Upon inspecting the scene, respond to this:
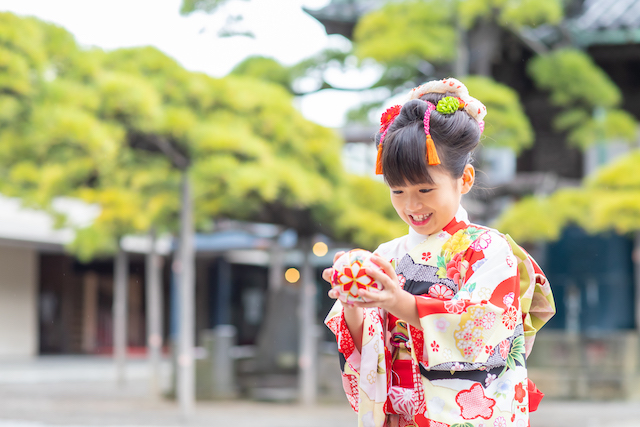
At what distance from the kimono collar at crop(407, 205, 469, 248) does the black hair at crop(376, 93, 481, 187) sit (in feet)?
0.35

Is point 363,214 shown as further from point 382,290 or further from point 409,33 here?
point 382,290

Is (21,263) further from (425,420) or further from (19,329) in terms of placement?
(425,420)

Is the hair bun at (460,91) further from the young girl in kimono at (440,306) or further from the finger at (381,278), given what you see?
the finger at (381,278)

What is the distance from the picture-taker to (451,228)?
1543mm

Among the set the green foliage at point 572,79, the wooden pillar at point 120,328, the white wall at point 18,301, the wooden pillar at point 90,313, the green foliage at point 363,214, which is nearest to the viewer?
the green foliage at point 572,79

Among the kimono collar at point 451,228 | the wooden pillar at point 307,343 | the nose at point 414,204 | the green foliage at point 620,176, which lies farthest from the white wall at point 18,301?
the nose at point 414,204

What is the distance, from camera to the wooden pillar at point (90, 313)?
1847cm

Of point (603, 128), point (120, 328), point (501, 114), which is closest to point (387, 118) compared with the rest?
point (501, 114)

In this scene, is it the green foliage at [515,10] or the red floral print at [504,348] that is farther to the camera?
the green foliage at [515,10]

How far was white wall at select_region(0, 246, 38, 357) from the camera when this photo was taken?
16109 millimetres

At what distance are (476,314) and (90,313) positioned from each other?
731 inches

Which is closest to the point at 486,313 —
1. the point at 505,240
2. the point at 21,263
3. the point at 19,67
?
the point at 505,240

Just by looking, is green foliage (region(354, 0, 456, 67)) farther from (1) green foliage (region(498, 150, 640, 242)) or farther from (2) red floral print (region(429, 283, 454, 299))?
(2) red floral print (region(429, 283, 454, 299))

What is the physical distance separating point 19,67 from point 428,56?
149 inches
